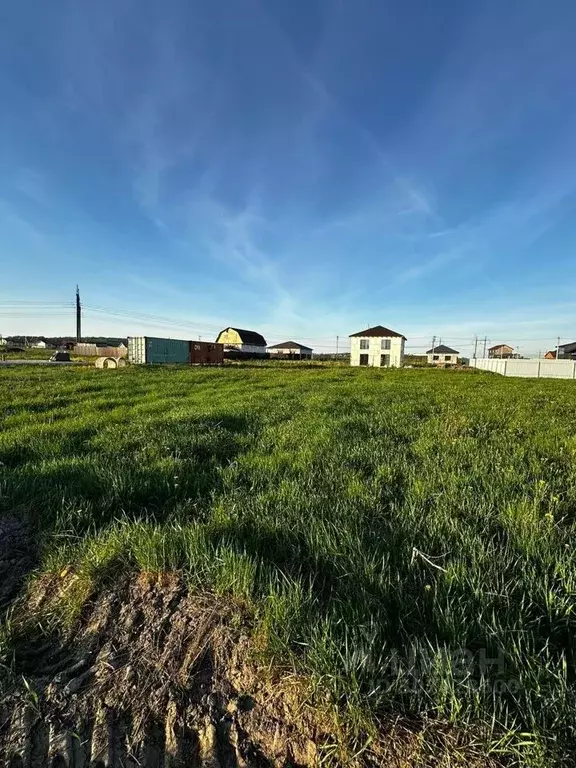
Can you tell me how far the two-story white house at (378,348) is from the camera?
169 feet

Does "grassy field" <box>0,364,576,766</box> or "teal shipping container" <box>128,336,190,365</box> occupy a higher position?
"teal shipping container" <box>128,336,190,365</box>

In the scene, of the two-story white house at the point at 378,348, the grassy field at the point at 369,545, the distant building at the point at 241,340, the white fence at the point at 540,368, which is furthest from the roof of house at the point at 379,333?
the grassy field at the point at 369,545

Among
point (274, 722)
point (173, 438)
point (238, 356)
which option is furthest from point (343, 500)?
point (238, 356)

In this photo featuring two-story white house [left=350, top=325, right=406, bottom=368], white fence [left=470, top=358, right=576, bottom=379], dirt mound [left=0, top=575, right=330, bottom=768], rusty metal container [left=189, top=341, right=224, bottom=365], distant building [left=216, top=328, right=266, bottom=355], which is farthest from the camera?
distant building [left=216, top=328, right=266, bottom=355]

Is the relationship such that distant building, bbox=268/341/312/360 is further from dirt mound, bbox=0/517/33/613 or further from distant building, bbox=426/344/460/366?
dirt mound, bbox=0/517/33/613

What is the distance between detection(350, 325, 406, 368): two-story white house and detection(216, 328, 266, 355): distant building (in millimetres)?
26964

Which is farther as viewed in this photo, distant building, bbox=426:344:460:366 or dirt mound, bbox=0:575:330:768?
distant building, bbox=426:344:460:366

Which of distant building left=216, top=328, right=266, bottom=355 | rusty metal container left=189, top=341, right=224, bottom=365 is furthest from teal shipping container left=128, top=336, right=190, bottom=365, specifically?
distant building left=216, top=328, right=266, bottom=355

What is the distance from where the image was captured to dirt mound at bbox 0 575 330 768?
4.70ft

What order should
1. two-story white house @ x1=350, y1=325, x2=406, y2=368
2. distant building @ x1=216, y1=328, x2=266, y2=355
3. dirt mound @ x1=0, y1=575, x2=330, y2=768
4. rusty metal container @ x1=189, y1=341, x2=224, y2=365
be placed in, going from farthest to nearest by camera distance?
1. distant building @ x1=216, y1=328, x2=266, y2=355
2. two-story white house @ x1=350, y1=325, x2=406, y2=368
3. rusty metal container @ x1=189, y1=341, x2=224, y2=365
4. dirt mound @ x1=0, y1=575, x2=330, y2=768

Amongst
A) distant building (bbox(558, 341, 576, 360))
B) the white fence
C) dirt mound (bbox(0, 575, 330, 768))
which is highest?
distant building (bbox(558, 341, 576, 360))

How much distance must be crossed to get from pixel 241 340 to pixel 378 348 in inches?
1293

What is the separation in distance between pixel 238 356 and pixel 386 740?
206 feet

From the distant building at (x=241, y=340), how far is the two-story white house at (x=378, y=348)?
2696cm
